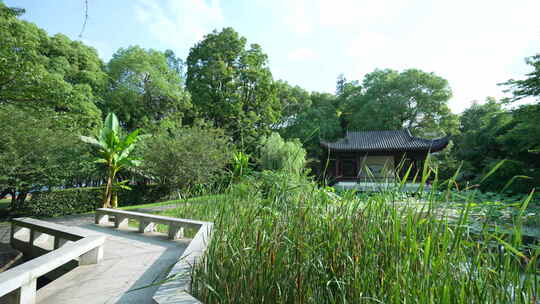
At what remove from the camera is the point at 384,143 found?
16766 mm

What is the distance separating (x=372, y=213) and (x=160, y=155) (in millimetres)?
10479

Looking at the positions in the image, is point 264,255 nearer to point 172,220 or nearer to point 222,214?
point 222,214

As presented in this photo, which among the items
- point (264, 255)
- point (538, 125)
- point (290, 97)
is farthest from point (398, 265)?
point (290, 97)

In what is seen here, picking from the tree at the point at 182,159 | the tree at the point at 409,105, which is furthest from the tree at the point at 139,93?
the tree at the point at 409,105

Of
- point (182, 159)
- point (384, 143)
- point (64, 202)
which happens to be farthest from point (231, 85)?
point (64, 202)

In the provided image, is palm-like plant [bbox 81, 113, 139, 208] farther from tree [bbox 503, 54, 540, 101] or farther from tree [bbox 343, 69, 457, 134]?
tree [bbox 343, 69, 457, 134]

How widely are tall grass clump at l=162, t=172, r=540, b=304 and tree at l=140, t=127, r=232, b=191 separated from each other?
891 cm

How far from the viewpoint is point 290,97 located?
23.7 m

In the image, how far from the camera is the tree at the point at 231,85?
1761 centimetres

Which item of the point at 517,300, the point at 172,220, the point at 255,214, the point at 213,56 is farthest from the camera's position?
the point at 213,56

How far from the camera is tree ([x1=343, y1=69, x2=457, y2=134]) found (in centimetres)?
2081

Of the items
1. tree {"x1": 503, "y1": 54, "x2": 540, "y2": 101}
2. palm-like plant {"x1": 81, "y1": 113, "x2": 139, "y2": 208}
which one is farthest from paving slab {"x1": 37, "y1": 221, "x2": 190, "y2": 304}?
tree {"x1": 503, "y1": 54, "x2": 540, "y2": 101}

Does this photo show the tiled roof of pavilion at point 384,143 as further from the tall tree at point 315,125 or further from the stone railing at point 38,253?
the stone railing at point 38,253

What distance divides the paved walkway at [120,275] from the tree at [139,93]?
14191mm
